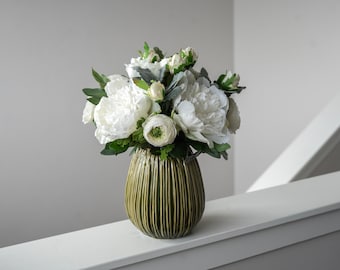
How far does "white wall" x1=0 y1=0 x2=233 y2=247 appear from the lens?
11.2 ft

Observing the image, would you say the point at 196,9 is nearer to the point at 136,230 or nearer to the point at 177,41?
the point at 177,41

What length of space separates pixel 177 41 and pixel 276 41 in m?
0.70

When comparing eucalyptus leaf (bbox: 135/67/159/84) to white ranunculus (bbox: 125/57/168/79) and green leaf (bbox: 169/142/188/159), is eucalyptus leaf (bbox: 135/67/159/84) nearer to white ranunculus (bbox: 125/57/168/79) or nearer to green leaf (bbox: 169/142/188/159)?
white ranunculus (bbox: 125/57/168/79)

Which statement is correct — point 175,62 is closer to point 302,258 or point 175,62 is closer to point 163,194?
point 163,194

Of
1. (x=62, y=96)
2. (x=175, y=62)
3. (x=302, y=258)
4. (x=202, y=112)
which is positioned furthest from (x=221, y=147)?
(x=62, y=96)

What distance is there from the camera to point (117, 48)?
12.1 ft

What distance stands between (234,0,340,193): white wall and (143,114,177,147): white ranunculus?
225 cm

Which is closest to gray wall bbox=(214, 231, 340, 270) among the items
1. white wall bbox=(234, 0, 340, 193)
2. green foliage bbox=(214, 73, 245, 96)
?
green foliage bbox=(214, 73, 245, 96)

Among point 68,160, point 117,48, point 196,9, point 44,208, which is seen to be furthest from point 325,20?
point 44,208

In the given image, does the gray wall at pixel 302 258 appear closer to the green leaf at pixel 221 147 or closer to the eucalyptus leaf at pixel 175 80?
the green leaf at pixel 221 147

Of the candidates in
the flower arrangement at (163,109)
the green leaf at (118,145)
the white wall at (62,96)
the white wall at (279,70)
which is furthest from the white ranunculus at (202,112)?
the white wall at (62,96)

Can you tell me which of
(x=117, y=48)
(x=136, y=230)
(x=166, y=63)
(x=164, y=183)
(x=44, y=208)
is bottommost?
(x=44, y=208)

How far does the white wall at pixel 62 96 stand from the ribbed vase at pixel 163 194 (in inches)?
95.0

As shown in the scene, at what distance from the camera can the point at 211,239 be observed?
1.23 metres
